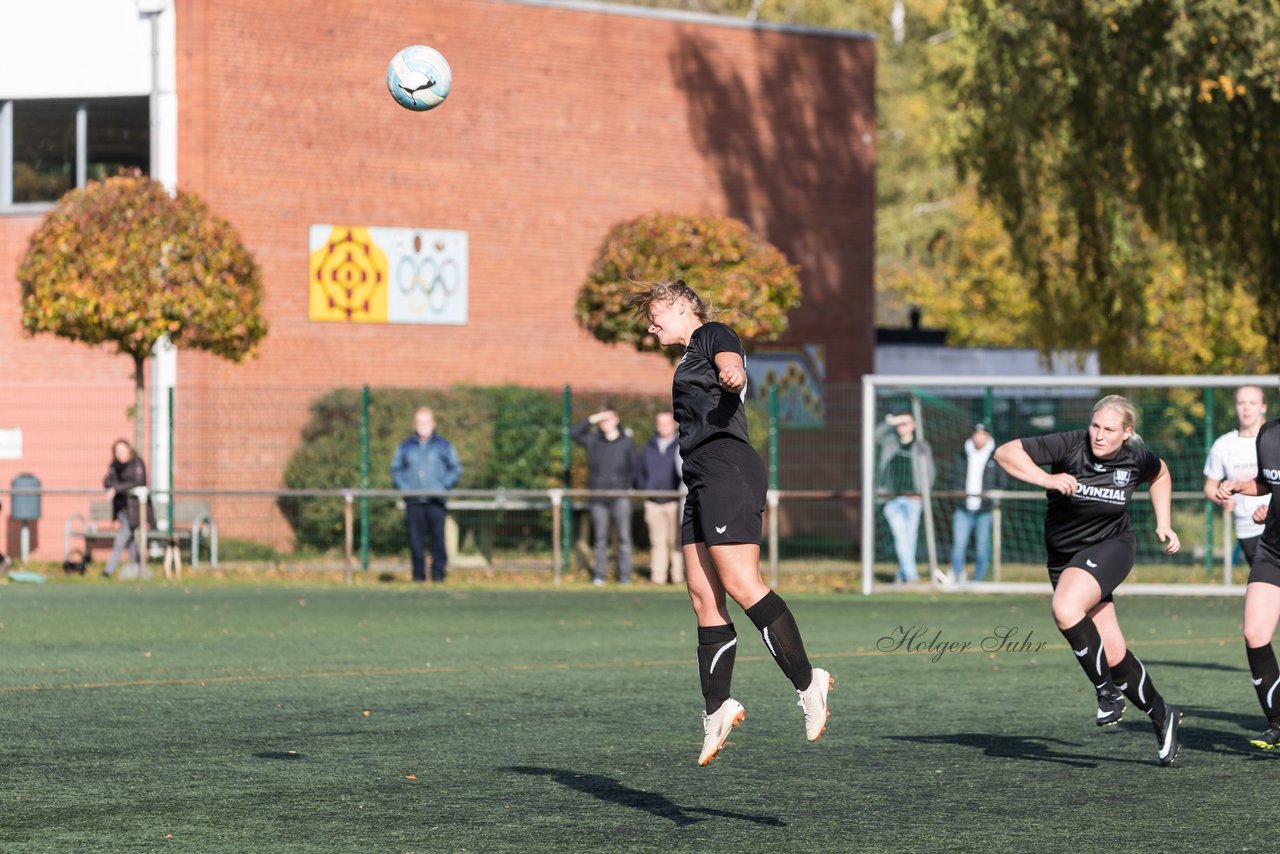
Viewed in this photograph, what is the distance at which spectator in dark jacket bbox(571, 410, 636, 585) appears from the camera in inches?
882

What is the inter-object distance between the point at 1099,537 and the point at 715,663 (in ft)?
8.37

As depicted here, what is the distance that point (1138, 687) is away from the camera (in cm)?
909

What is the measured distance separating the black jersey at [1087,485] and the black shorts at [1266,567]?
744mm

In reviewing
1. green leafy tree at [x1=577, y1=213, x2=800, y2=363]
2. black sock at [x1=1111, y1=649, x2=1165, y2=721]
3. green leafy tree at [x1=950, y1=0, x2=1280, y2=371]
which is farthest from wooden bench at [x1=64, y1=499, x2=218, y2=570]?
black sock at [x1=1111, y1=649, x2=1165, y2=721]

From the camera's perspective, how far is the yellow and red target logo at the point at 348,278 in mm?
27422

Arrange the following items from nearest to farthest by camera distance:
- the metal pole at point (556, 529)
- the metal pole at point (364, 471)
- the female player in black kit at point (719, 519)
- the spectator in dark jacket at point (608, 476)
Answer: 1. the female player in black kit at point (719, 519)
2. the metal pole at point (556, 529)
3. the spectator in dark jacket at point (608, 476)
4. the metal pole at point (364, 471)

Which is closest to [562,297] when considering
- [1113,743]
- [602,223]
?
[602,223]

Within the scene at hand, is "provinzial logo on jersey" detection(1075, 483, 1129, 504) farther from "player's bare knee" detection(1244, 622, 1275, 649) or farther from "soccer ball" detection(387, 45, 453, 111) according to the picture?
"soccer ball" detection(387, 45, 453, 111)

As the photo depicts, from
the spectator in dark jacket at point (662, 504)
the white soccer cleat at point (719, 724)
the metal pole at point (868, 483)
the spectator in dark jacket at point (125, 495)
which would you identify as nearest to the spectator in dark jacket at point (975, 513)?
the metal pole at point (868, 483)

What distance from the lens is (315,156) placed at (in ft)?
89.7

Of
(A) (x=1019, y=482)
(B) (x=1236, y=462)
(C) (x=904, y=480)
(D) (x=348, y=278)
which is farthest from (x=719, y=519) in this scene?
(D) (x=348, y=278)

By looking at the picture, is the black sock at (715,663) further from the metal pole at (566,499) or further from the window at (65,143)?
the window at (65,143)

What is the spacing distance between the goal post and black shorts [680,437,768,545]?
1195cm

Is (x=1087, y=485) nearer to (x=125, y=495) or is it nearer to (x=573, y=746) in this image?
(x=573, y=746)
